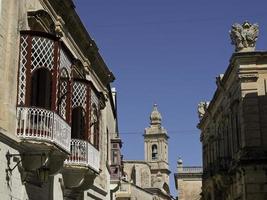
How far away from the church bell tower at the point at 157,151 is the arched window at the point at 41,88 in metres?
78.1

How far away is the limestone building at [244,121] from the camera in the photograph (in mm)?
26516

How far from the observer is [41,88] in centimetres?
1450

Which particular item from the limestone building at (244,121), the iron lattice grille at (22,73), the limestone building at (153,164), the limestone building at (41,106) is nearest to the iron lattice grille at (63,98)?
the limestone building at (41,106)

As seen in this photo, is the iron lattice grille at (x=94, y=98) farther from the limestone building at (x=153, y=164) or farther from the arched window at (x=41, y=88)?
the limestone building at (x=153, y=164)

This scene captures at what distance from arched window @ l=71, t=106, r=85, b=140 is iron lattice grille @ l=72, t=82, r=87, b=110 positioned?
0.38 metres

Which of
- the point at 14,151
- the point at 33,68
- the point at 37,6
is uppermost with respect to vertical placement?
the point at 37,6

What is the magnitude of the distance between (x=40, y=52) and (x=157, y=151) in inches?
3222

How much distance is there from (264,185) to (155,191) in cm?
5289

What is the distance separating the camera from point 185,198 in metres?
57.6

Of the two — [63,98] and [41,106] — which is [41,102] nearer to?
[41,106]

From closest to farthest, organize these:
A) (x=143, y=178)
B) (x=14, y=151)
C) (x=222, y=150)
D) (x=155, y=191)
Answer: (x=14, y=151), (x=222, y=150), (x=155, y=191), (x=143, y=178)

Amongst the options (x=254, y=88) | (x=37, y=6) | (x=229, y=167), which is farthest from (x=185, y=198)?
(x=37, y=6)

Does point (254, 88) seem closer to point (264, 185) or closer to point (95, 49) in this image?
point (264, 185)

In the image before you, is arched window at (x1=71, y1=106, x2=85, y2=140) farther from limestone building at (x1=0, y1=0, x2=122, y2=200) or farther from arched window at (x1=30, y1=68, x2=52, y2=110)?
arched window at (x1=30, y1=68, x2=52, y2=110)
